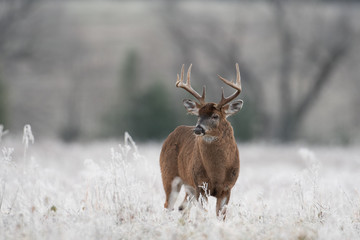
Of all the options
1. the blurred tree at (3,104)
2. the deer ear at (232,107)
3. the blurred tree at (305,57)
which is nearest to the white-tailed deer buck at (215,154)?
the deer ear at (232,107)

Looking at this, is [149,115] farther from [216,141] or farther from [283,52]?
[216,141]

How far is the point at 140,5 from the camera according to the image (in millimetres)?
73000

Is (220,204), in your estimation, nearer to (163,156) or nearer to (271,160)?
(163,156)

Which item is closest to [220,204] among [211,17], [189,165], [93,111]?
[189,165]

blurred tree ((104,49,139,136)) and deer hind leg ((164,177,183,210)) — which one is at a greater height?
deer hind leg ((164,177,183,210))

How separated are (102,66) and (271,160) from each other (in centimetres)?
3904

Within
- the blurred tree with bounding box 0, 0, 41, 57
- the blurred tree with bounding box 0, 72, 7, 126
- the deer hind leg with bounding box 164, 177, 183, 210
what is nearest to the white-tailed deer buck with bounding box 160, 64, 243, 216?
the deer hind leg with bounding box 164, 177, 183, 210

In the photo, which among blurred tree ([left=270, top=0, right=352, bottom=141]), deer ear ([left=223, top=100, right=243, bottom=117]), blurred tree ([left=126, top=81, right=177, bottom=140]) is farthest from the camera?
blurred tree ([left=126, top=81, right=177, bottom=140])

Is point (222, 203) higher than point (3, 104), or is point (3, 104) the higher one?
point (222, 203)

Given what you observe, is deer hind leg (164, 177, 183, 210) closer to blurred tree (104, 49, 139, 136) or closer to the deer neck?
the deer neck

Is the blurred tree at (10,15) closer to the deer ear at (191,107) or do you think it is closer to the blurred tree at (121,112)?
the blurred tree at (121,112)

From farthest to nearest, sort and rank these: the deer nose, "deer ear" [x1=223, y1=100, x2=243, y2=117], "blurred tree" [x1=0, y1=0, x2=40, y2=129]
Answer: "blurred tree" [x1=0, y1=0, x2=40, y2=129] < "deer ear" [x1=223, y1=100, x2=243, y2=117] < the deer nose

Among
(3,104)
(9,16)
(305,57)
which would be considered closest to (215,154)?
(3,104)

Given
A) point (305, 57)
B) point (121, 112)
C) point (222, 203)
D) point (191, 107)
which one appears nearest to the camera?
point (222, 203)
